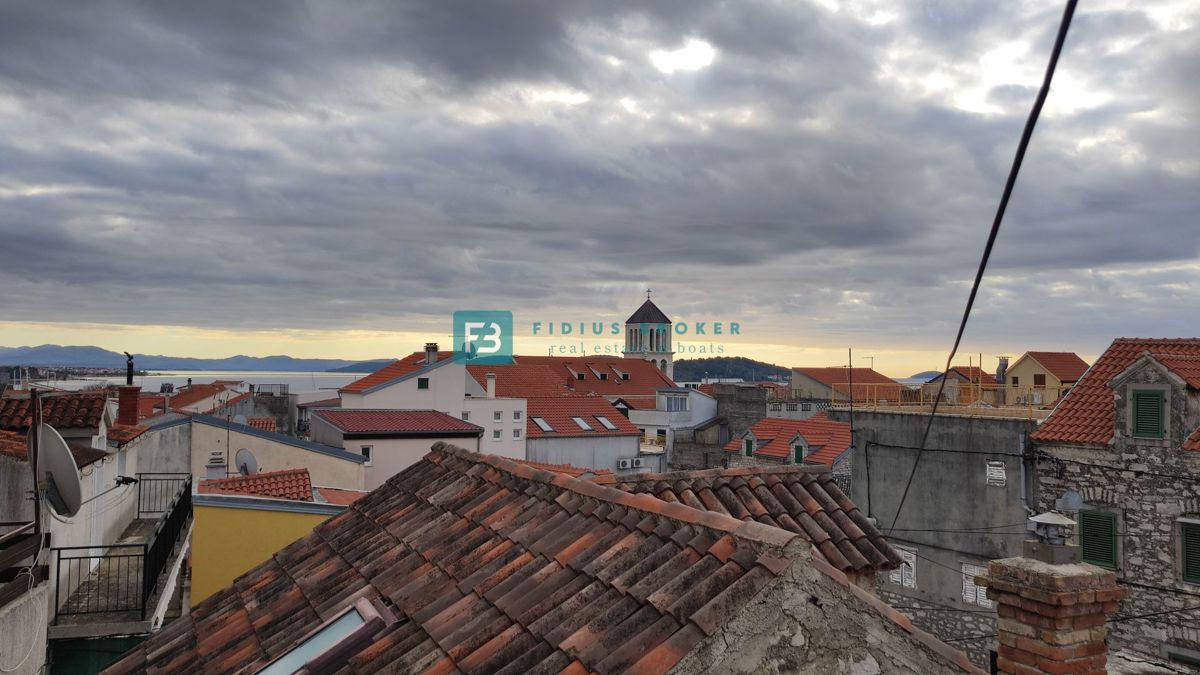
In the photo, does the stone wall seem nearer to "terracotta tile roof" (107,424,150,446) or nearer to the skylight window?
the skylight window

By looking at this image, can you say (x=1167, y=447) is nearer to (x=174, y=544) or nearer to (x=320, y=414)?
(x=174, y=544)

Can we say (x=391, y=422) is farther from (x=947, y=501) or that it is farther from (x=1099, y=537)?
(x=1099, y=537)

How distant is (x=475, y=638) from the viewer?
4281mm

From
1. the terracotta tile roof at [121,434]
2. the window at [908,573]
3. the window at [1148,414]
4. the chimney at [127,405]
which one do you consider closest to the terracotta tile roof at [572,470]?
the terracotta tile roof at [121,434]

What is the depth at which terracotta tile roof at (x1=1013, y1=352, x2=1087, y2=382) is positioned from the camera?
57.2 m

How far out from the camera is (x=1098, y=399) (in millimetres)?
20500

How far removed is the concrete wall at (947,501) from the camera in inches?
816

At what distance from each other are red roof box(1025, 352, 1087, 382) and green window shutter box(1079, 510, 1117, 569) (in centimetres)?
4093

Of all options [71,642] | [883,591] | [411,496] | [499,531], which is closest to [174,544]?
[71,642]

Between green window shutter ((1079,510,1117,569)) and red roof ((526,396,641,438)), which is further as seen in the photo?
red roof ((526,396,641,438))

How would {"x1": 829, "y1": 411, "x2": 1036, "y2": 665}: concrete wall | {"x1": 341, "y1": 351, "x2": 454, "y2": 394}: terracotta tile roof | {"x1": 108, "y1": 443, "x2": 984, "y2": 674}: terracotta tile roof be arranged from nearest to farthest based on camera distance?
{"x1": 108, "y1": 443, "x2": 984, "y2": 674}: terracotta tile roof
{"x1": 829, "y1": 411, "x2": 1036, "y2": 665}: concrete wall
{"x1": 341, "y1": 351, "x2": 454, "y2": 394}: terracotta tile roof

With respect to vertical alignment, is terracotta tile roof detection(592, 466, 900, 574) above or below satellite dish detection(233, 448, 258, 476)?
above

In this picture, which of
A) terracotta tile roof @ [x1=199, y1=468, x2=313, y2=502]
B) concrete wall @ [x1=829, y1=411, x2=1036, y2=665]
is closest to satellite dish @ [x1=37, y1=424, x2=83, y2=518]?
terracotta tile roof @ [x1=199, y1=468, x2=313, y2=502]

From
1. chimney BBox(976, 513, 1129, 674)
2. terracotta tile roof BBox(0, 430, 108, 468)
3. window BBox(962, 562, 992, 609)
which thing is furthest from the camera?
window BBox(962, 562, 992, 609)
